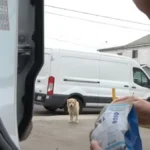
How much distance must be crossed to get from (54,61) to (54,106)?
162cm

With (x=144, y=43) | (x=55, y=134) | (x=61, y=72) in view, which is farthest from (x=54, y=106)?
(x=144, y=43)

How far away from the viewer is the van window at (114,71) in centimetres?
1525

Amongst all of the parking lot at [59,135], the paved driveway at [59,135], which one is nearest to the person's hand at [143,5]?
the parking lot at [59,135]

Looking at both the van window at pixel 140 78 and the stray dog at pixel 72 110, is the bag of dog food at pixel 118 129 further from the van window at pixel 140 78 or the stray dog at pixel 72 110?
the van window at pixel 140 78

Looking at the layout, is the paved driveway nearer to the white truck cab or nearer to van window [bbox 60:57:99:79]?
van window [bbox 60:57:99:79]

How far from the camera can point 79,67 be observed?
1451cm

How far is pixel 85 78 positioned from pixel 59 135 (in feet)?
17.8

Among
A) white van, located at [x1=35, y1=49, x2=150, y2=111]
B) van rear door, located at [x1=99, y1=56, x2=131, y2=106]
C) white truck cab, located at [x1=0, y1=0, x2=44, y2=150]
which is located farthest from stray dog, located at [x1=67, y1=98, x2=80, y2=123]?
white truck cab, located at [x1=0, y1=0, x2=44, y2=150]

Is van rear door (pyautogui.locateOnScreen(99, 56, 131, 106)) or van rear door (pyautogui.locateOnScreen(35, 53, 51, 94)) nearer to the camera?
van rear door (pyautogui.locateOnScreen(35, 53, 51, 94))

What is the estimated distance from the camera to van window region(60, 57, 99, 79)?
46.2ft

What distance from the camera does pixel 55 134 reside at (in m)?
9.79

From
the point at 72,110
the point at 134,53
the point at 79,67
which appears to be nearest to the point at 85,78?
the point at 79,67

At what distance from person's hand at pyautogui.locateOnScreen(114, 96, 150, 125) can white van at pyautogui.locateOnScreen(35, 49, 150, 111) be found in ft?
38.4

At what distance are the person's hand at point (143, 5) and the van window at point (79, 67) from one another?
40.9 feet
